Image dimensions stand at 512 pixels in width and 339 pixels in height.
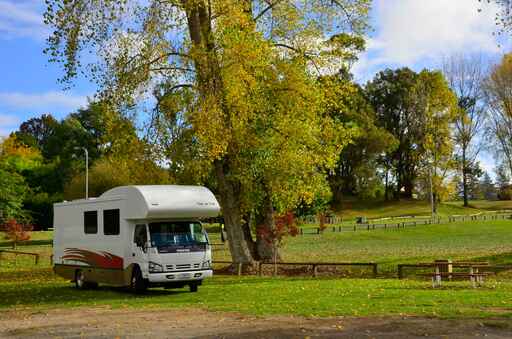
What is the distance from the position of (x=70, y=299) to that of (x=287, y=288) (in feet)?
20.8

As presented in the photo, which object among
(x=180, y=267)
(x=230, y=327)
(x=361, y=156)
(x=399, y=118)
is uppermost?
(x=399, y=118)

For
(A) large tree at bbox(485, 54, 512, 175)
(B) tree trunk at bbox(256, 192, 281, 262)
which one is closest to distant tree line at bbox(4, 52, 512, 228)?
(A) large tree at bbox(485, 54, 512, 175)

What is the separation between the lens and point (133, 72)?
25.9 meters

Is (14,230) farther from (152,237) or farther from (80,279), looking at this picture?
(152,237)

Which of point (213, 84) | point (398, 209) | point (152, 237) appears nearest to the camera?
point (152, 237)

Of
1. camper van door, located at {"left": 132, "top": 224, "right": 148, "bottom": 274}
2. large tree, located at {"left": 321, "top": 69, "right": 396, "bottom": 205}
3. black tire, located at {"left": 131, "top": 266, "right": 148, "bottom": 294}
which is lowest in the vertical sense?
black tire, located at {"left": 131, "top": 266, "right": 148, "bottom": 294}

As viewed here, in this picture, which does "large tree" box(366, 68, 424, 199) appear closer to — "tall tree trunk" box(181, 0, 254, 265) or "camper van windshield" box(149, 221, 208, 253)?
"tall tree trunk" box(181, 0, 254, 265)

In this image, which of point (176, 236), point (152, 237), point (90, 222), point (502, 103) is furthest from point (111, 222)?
point (502, 103)

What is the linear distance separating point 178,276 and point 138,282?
1.32m

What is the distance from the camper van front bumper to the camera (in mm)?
19703

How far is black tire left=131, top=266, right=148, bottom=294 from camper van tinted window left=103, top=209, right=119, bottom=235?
1.50 meters

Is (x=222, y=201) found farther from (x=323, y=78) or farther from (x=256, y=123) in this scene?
(x=323, y=78)

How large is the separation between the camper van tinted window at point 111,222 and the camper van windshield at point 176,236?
1576mm

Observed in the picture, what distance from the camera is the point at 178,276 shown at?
19953 millimetres
